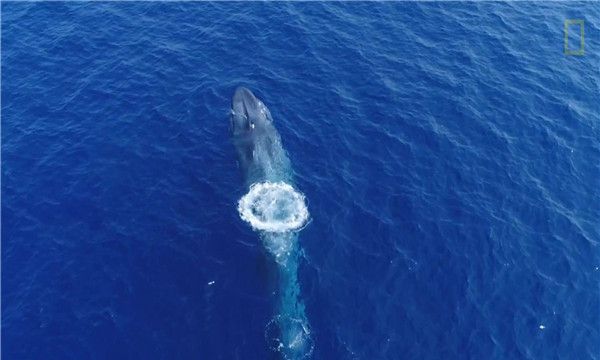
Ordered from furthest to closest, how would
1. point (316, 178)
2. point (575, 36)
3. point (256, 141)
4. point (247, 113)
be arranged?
1. point (575, 36)
2. point (247, 113)
3. point (256, 141)
4. point (316, 178)

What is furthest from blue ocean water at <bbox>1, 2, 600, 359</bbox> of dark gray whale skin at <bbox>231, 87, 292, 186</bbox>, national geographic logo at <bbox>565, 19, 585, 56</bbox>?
dark gray whale skin at <bbox>231, 87, 292, 186</bbox>

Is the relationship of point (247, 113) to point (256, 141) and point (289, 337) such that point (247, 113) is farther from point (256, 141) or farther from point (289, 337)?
point (289, 337)

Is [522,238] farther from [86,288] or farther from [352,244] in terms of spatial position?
[86,288]

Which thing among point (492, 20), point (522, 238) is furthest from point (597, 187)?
point (492, 20)

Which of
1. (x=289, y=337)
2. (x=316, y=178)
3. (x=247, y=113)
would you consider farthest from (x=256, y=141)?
(x=289, y=337)

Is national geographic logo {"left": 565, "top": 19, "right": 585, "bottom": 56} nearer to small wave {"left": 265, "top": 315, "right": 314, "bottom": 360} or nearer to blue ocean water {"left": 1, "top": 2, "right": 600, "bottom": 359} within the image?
blue ocean water {"left": 1, "top": 2, "right": 600, "bottom": 359}

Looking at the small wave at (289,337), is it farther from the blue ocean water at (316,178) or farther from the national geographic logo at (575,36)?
the national geographic logo at (575,36)

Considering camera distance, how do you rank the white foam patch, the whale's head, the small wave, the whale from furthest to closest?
the whale's head → the white foam patch → the whale → the small wave
